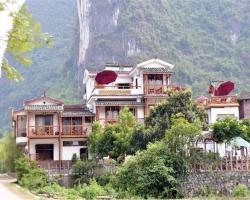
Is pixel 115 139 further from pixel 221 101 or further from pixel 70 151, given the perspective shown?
pixel 221 101

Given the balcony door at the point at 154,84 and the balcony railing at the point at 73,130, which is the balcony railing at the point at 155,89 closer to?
the balcony door at the point at 154,84

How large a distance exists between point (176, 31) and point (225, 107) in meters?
77.6

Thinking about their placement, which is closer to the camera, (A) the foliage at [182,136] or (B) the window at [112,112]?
(A) the foliage at [182,136]

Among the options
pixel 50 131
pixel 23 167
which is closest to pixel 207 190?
pixel 23 167

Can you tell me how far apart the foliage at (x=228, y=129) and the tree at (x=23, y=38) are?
75.3 ft

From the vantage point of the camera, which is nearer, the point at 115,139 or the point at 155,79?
the point at 115,139

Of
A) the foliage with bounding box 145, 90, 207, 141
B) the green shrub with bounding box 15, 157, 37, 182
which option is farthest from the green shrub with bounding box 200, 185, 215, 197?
the green shrub with bounding box 15, 157, 37, 182

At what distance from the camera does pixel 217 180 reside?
2531cm

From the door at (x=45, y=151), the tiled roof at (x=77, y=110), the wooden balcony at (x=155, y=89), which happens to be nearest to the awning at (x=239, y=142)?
the wooden balcony at (x=155, y=89)

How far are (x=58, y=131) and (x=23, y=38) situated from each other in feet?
114

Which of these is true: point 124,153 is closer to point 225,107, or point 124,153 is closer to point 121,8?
point 225,107

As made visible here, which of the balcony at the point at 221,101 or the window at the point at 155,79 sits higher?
the window at the point at 155,79

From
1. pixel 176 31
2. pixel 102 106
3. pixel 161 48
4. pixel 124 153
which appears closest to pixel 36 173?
pixel 124 153

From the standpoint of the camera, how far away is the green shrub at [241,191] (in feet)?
74.7
